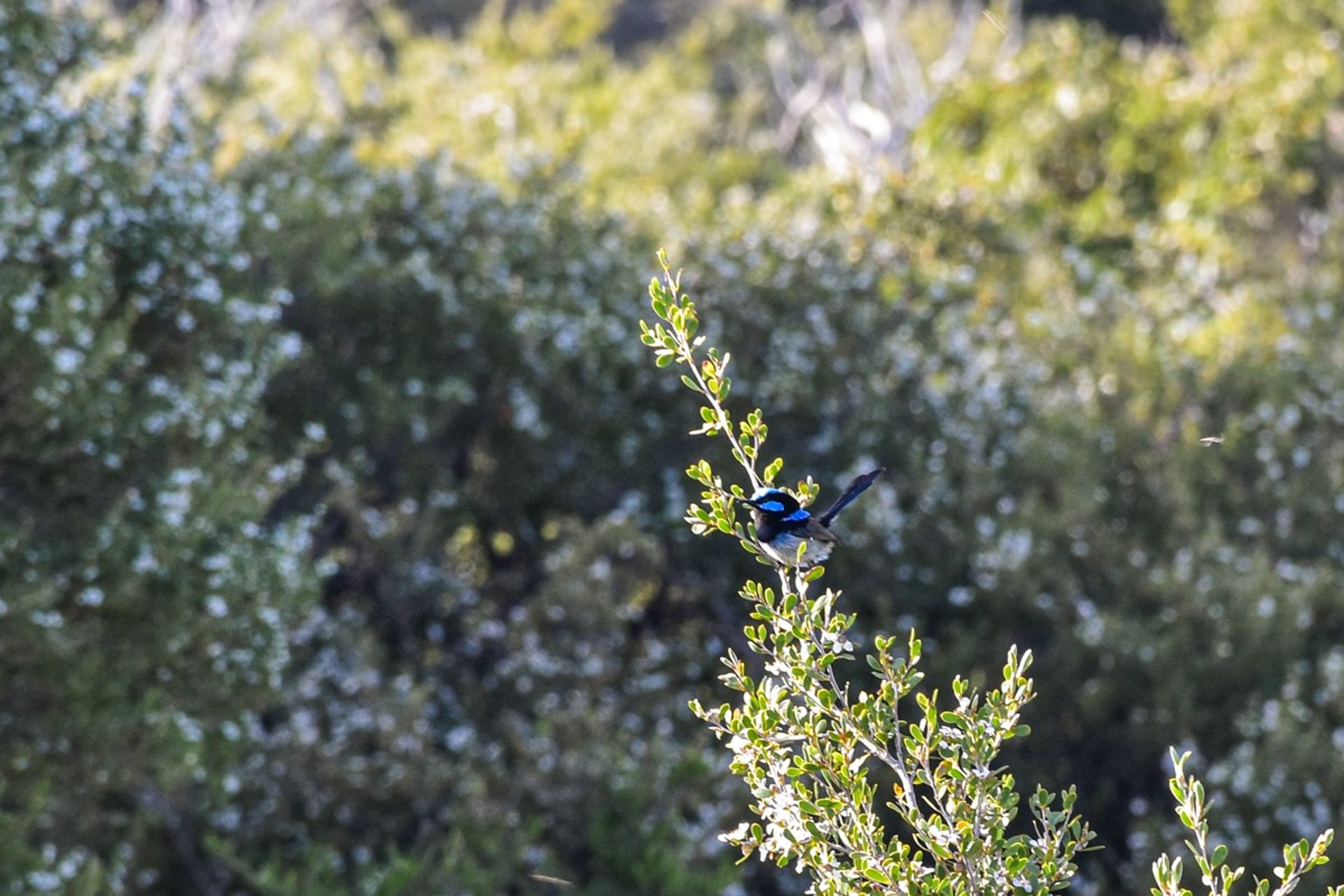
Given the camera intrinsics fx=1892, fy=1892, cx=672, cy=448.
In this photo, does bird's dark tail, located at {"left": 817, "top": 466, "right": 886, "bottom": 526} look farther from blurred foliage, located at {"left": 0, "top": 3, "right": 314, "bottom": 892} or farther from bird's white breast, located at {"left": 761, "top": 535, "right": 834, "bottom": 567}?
blurred foliage, located at {"left": 0, "top": 3, "right": 314, "bottom": 892}

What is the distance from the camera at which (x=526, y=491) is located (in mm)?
9047

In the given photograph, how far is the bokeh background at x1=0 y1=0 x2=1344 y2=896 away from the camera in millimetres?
6414

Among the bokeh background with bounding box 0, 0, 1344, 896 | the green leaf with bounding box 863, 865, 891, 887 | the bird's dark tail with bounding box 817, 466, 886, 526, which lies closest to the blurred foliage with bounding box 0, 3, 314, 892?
the bokeh background with bounding box 0, 0, 1344, 896

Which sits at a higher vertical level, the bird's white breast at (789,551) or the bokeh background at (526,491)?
the bird's white breast at (789,551)

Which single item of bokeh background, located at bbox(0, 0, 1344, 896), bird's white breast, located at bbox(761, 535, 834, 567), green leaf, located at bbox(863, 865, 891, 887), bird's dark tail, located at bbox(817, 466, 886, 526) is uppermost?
bird's white breast, located at bbox(761, 535, 834, 567)

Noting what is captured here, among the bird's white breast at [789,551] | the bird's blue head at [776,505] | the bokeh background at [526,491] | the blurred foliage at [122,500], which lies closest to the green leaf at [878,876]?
the bird's white breast at [789,551]

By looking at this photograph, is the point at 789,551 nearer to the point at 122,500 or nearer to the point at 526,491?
the point at 122,500

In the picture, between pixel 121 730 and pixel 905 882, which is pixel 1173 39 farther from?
pixel 905 882

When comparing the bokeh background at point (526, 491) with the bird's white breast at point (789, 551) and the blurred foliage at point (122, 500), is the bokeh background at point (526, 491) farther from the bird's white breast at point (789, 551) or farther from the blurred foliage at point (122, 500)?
the bird's white breast at point (789, 551)

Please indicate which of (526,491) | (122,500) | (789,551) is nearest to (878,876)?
(789,551)

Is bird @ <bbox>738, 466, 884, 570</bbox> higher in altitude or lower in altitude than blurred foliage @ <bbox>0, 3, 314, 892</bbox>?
higher

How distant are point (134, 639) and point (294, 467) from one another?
82 cm

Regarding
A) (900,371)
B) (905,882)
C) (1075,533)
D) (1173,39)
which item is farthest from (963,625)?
(1173,39)

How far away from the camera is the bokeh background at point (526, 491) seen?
6414 millimetres
